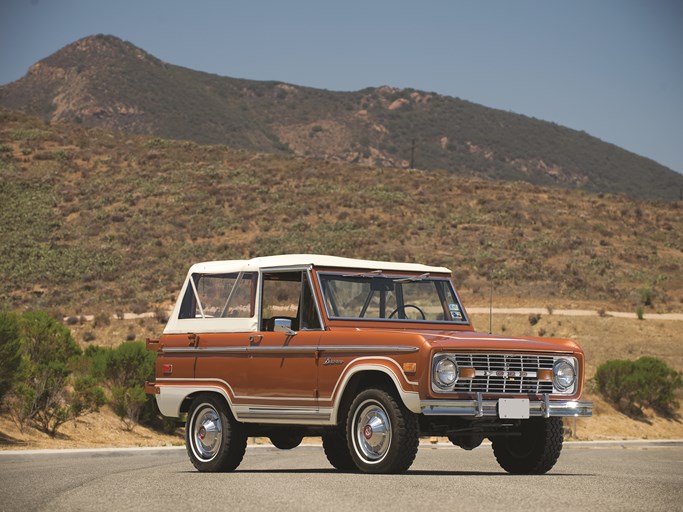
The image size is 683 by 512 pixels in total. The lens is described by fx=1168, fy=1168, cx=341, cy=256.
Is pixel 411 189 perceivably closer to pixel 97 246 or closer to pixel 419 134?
pixel 97 246

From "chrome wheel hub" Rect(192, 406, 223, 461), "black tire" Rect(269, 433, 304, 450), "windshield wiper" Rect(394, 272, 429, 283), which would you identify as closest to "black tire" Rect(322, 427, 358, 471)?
"black tire" Rect(269, 433, 304, 450)

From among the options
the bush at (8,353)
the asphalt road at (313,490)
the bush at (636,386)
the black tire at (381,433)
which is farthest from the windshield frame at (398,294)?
the bush at (636,386)

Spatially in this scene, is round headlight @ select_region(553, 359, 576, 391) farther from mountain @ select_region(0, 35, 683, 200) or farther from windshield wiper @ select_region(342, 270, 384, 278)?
mountain @ select_region(0, 35, 683, 200)

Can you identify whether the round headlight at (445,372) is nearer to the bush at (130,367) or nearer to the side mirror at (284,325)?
the side mirror at (284,325)

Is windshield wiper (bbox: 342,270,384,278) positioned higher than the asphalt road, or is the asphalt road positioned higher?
windshield wiper (bbox: 342,270,384,278)

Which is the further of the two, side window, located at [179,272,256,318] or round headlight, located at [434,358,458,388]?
side window, located at [179,272,256,318]

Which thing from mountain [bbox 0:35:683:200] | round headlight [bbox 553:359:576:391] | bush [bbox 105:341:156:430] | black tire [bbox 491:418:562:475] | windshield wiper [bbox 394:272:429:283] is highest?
mountain [bbox 0:35:683:200]

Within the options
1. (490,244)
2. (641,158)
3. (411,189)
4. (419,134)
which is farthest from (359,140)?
(490,244)

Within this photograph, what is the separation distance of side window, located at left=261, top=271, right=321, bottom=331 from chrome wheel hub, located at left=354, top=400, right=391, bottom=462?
132 cm

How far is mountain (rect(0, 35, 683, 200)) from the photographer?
14900 cm

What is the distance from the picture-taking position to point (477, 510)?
9.53 m

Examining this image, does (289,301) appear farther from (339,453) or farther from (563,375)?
(563,375)

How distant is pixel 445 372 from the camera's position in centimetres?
1206

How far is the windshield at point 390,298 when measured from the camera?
1353 centimetres
